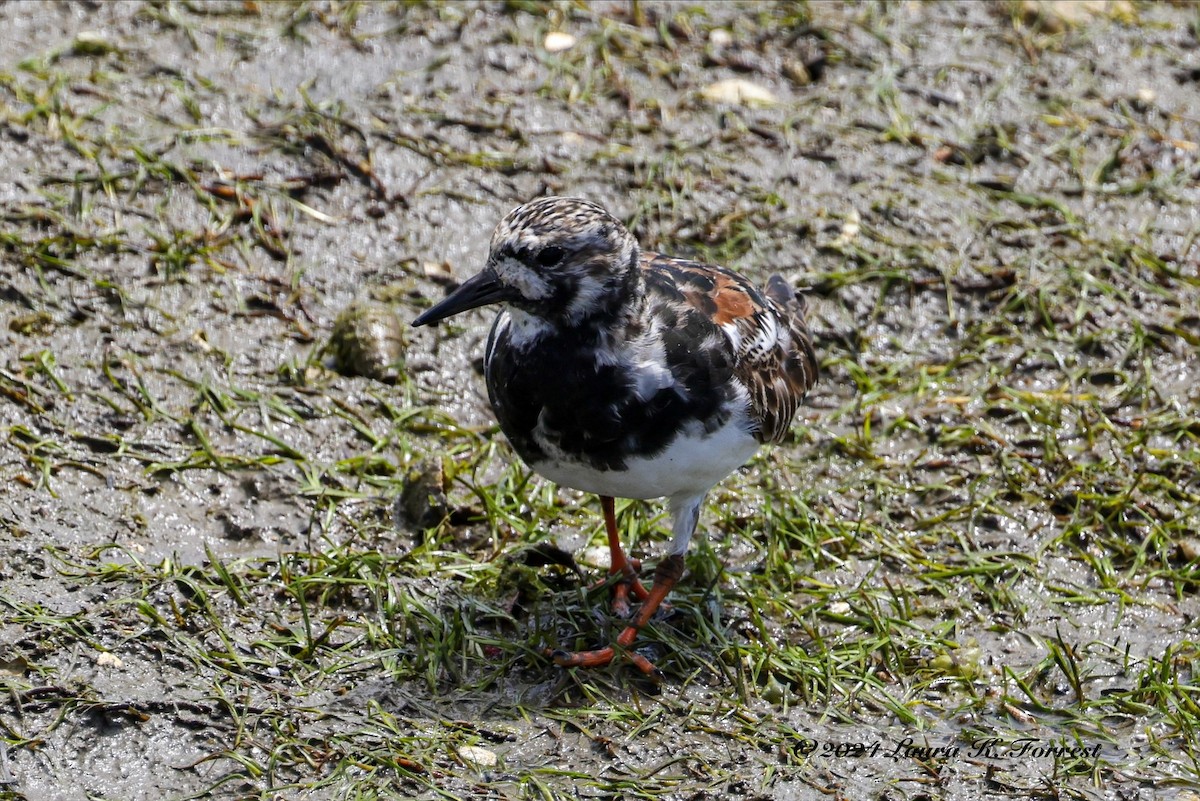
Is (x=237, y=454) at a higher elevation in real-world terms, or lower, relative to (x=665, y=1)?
lower

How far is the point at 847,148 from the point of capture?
7.32 metres

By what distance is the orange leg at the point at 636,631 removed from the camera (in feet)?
15.1

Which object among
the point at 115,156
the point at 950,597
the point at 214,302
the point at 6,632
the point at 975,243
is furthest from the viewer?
the point at 975,243

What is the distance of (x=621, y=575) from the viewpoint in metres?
5.02

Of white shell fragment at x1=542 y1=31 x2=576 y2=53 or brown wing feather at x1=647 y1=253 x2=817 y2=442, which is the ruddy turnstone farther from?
white shell fragment at x1=542 y1=31 x2=576 y2=53

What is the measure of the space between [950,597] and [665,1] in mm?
4542

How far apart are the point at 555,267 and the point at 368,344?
1766 millimetres

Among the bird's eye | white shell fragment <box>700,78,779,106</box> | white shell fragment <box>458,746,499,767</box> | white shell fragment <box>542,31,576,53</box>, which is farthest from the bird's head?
white shell fragment <box>542,31,576,53</box>

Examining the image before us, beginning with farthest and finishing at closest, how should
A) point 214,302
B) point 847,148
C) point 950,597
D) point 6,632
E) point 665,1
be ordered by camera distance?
point 665,1, point 847,148, point 214,302, point 950,597, point 6,632

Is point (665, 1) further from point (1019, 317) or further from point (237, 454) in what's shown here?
point (237, 454)

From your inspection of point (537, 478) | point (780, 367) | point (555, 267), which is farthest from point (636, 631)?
point (555, 267)

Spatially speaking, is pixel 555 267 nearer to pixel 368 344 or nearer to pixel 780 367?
pixel 780 367

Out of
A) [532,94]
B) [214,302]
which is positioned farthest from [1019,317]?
[214,302]

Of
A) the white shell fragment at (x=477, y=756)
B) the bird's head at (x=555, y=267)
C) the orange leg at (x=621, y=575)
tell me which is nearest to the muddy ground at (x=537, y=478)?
the white shell fragment at (x=477, y=756)
